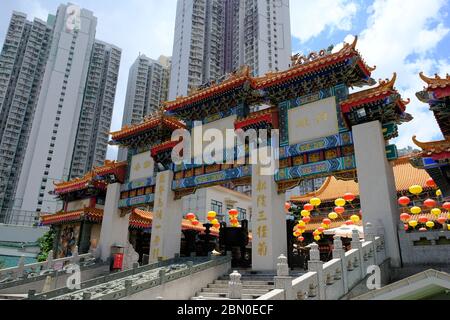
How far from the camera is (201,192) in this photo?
3994cm

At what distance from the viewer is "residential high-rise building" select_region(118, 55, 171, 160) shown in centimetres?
7981

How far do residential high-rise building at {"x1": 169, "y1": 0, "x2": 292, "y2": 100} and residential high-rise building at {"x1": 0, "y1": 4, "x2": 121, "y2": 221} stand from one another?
1827 centimetres

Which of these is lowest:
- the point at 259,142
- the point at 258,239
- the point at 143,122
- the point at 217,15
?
the point at 258,239

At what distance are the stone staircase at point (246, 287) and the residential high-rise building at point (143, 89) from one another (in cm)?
6879

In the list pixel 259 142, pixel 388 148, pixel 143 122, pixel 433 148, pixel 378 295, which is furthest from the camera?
pixel 143 122

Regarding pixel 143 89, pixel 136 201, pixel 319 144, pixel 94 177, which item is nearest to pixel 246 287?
pixel 319 144

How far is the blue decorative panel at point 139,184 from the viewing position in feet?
67.5

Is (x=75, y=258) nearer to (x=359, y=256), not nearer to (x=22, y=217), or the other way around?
(x=359, y=256)

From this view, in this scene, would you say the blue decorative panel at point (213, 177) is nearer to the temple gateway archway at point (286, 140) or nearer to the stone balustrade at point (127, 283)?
the temple gateway archway at point (286, 140)

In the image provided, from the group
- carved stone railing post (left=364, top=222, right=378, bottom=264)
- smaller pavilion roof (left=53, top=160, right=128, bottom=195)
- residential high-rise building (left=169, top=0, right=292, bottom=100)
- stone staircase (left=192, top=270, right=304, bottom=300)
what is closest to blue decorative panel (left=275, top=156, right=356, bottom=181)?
carved stone railing post (left=364, top=222, right=378, bottom=264)

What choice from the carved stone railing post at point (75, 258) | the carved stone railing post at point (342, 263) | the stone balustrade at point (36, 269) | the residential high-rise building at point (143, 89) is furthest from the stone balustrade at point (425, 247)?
the residential high-rise building at point (143, 89)
